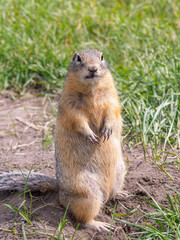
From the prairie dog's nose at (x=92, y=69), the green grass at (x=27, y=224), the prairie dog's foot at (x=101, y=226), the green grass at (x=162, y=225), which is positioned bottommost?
the prairie dog's foot at (x=101, y=226)

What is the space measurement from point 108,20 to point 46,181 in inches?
179

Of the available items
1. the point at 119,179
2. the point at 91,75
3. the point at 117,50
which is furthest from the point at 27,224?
the point at 117,50

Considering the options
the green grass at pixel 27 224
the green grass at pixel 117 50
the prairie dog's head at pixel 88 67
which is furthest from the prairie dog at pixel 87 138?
the green grass at pixel 117 50

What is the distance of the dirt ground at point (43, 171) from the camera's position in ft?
12.9

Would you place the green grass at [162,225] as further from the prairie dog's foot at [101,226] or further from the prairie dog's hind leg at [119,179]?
the prairie dog's hind leg at [119,179]

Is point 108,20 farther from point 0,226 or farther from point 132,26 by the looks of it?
point 0,226

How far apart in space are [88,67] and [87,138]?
0.71 m

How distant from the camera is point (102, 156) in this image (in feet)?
13.7

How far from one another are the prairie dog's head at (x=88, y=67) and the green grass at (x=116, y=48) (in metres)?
1.35

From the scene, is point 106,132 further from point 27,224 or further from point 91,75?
point 27,224

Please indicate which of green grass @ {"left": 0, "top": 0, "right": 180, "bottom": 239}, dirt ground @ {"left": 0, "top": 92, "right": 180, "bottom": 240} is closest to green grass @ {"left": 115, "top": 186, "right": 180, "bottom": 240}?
dirt ground @ {"left": 0, "top": 92, "right": 180, "bottom": 240}

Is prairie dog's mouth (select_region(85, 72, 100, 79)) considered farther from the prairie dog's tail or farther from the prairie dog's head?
the prairie dog's tail

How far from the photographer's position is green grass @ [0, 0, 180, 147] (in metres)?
5.68

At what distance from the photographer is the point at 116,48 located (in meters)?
7.29
